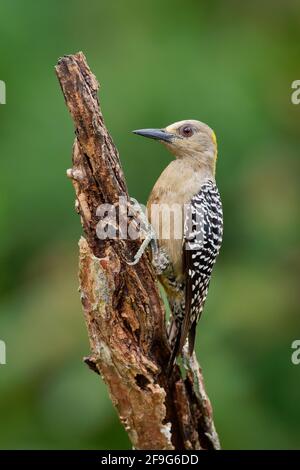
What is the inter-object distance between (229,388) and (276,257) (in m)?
1.77

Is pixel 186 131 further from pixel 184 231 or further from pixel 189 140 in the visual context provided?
pixel 184 231

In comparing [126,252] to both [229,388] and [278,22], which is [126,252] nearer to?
[229,388]

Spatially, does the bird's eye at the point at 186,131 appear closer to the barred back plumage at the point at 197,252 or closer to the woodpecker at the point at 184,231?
the woodpecker at the point at 184,231

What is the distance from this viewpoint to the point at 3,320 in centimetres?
898

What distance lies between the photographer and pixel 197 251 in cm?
685

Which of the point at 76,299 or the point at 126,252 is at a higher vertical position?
the point at 126,252

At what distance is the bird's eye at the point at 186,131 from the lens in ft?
23.3

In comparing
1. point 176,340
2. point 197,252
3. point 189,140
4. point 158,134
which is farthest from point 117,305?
point 189,140

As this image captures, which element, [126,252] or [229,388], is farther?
[229,388]

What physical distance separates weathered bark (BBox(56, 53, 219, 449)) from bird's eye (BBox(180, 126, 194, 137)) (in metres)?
1.29

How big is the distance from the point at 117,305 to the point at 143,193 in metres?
2.73

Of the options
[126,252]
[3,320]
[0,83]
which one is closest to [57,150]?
[0,83]

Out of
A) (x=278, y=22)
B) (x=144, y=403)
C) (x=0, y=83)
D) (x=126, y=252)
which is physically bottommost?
(x=144, y=403)

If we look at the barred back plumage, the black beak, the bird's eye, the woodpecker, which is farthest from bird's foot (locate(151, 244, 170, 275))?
the bird's eye
